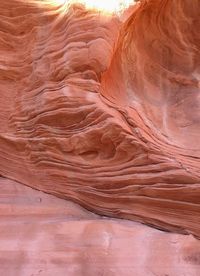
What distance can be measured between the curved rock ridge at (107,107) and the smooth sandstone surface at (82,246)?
5 cm

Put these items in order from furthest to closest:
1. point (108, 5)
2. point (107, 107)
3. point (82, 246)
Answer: point (108, 5), point (107, 107), point (82, 246)

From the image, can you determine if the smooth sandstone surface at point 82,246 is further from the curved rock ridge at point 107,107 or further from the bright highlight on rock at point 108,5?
the bright highlight on rock at point 108,5

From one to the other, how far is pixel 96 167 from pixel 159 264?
1.18 ft

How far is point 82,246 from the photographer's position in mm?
1373

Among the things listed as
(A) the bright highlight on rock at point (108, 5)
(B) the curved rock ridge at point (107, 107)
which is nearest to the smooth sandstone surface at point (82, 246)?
(B) the curved rock ridge at point (107, 107)

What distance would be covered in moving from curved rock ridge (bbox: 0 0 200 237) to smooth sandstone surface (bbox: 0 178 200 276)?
2.0 inches

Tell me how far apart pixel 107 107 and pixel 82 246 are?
0.42m

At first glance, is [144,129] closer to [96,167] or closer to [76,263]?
[96,167]

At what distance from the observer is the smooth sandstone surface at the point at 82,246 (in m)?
1.30

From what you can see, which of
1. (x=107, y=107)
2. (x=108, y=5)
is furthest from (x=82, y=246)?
(x=108, y=5)

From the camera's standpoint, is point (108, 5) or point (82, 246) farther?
point (108, 5)

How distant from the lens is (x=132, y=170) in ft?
4.77

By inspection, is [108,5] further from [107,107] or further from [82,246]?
[82,246]

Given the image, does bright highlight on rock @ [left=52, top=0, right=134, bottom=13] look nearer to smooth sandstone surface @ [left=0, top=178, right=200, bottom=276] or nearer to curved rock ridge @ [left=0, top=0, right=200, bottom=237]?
curved rock ridge @ [left=0, top=0, right=200, bottom=237]
